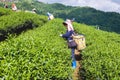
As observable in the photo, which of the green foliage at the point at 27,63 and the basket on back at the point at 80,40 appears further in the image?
the basket on back at the point at 80,40

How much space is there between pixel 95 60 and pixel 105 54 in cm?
100

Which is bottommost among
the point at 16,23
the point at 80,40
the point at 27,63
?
the point at 16,23

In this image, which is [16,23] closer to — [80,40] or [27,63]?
[80,40]

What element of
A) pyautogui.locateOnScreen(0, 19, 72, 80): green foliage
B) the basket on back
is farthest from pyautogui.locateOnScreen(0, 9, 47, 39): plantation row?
pyautogui.locateOnScreen(0, 19, 72, 80): green foliage

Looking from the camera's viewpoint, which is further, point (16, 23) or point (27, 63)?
point (16, 23)

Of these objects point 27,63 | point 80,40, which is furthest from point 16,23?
point 27,63

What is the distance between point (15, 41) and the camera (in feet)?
37.3

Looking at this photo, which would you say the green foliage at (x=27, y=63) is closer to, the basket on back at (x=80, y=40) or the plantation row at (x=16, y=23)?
the basket on back at (x=80, y=40)

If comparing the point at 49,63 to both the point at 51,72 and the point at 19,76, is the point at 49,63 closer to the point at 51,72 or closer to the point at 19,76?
the point at 51,72

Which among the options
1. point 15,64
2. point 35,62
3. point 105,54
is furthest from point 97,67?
point 15,64

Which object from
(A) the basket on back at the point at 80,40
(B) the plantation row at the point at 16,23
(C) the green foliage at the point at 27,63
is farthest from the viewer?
(B) the plantation row at the point at 16,23

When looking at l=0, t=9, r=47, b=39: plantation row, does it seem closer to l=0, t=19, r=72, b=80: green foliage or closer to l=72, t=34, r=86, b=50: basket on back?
l=72, t=34, r=86, b=50: basket on back

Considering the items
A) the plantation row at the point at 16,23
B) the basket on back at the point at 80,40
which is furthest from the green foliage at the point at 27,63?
the plantation row at the point at 16,23

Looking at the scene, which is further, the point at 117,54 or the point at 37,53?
the point at 117,54
